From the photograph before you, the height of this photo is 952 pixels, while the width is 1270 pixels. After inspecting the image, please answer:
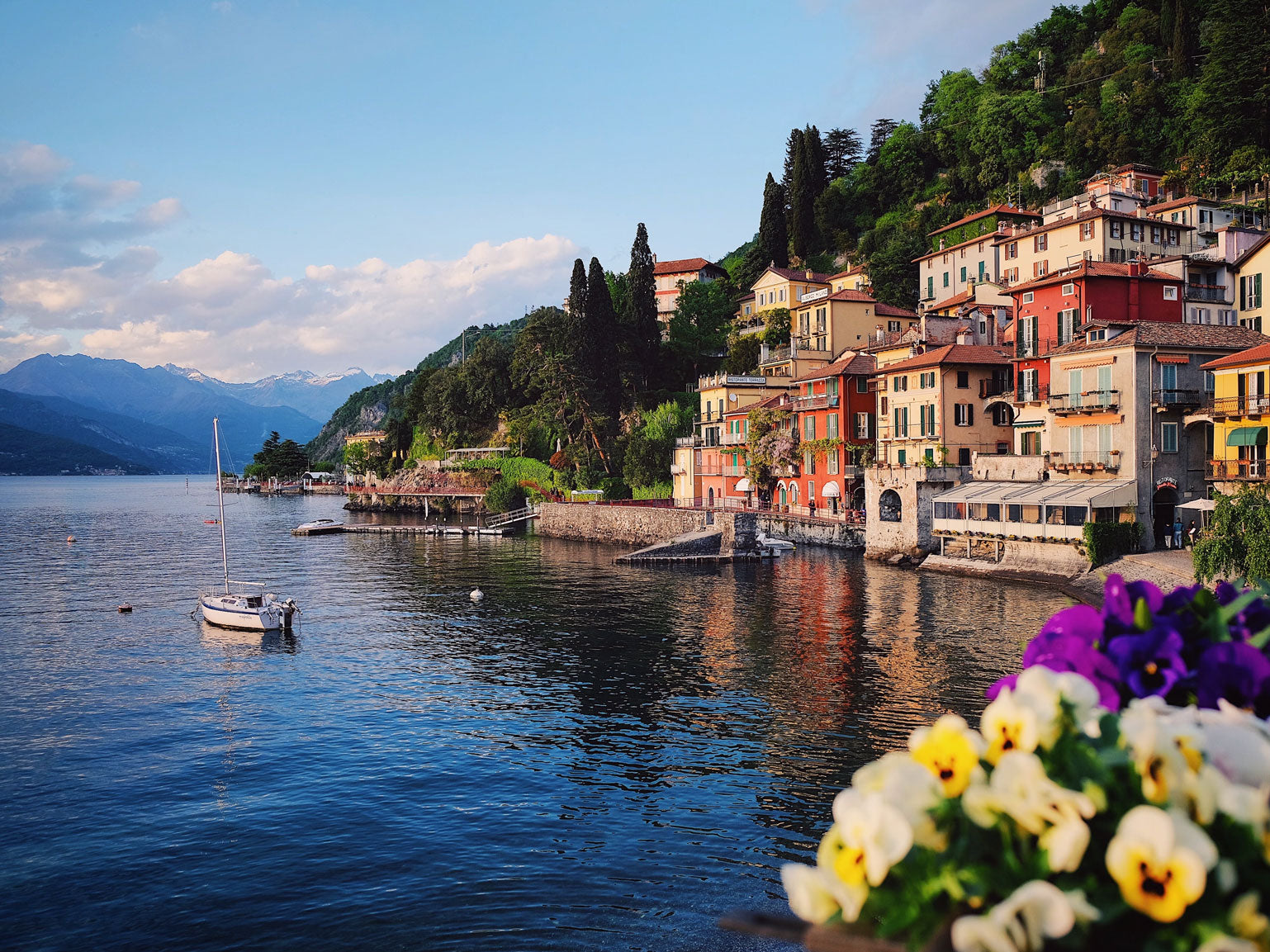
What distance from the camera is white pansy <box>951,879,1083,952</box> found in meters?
2.54

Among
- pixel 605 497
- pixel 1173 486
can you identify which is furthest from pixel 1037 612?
pixel 605 497

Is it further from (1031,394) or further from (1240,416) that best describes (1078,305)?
(1240,416)

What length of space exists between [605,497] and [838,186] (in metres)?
51.0

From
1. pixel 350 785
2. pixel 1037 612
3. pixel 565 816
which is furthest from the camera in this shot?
pixel 1037 612

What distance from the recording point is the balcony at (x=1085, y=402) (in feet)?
150

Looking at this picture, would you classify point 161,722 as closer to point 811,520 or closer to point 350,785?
point 350,785

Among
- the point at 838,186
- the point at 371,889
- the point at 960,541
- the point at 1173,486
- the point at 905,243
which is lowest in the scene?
the point at 371,889

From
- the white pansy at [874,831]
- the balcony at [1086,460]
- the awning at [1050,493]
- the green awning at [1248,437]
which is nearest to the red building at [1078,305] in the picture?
the balcony at [1086,460]

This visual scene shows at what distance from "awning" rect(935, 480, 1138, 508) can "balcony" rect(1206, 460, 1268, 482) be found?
4268 millimetres

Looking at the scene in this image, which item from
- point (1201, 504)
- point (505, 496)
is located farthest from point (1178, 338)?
point (505, 496)

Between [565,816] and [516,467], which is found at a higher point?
[516,467]

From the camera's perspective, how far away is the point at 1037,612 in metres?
38.5

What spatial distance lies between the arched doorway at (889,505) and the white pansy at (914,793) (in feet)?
192

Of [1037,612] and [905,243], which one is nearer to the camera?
[1037,612]
